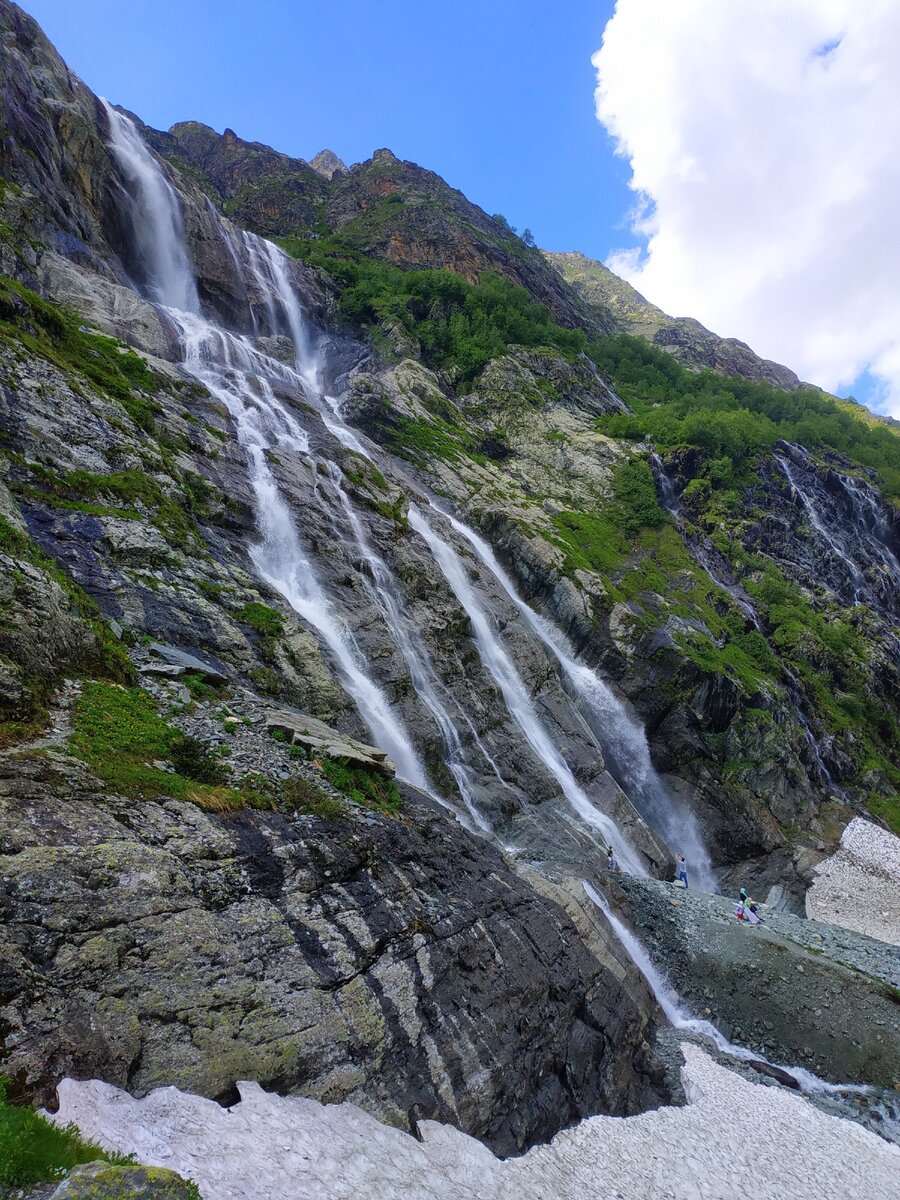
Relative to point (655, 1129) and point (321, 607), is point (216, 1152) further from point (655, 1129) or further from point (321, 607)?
point (321, 607)

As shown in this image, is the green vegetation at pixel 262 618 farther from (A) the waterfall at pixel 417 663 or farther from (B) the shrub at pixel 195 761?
(B) the shrub at pixel 195 761

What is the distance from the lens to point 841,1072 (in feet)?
48.4

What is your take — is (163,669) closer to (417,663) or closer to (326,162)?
(417,663)

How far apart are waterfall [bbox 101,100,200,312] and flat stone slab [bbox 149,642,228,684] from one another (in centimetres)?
4237

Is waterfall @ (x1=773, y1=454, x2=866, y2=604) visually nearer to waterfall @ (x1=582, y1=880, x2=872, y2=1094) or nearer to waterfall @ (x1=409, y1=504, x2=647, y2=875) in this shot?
waterfall @ (x1=409, y1=504, x2=647, y2=875)

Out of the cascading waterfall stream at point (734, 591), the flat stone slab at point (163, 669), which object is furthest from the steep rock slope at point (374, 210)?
the flat stone slab at point (163, 669)

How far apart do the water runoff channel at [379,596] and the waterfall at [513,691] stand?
70 millimetres

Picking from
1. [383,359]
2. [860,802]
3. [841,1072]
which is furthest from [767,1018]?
[383,359]

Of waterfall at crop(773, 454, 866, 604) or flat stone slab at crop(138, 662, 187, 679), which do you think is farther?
waterfall at crop(773, 454, 866, 604)

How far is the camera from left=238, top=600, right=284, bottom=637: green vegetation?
1761 cm

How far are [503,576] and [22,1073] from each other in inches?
1264

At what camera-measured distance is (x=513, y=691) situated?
27.5m

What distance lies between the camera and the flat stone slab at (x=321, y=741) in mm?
12336

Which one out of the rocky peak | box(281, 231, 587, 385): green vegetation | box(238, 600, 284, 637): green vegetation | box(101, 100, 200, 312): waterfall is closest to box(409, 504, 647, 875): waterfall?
box(238, 600, 284, 637): green vegetation
